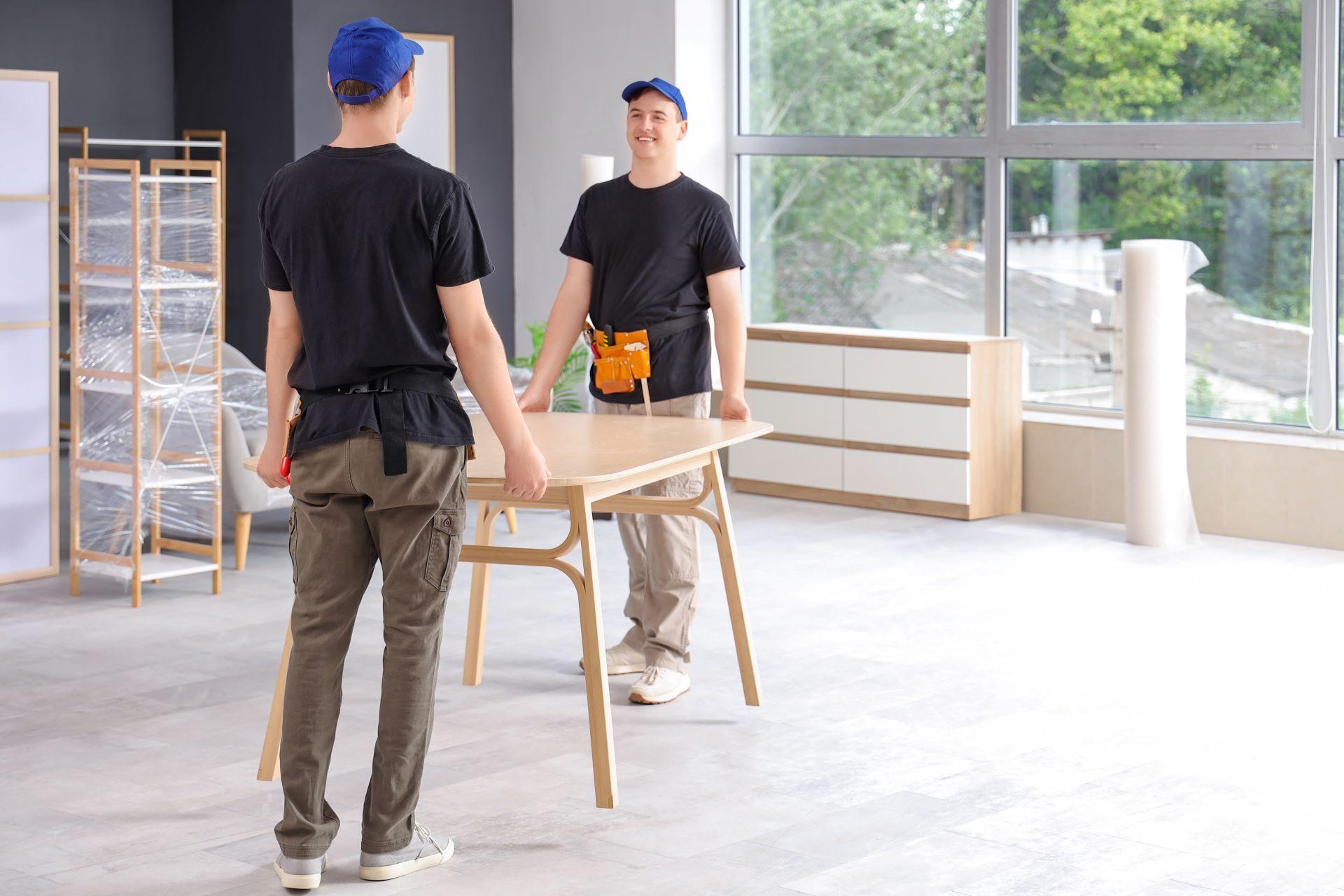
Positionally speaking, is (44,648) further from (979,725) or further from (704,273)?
(979,725)

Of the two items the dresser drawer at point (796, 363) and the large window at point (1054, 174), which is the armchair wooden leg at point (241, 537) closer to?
the dresser drawer at point (796, 363)

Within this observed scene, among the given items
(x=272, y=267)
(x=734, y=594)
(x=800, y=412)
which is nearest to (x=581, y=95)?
(x=800, y=412)

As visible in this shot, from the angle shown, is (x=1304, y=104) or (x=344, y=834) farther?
(x=1304, y=104)

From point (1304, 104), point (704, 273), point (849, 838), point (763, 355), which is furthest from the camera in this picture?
point (763, 355)

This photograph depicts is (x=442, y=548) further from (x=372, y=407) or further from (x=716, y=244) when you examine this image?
(x=716, y=244)

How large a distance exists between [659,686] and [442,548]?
4.89ft

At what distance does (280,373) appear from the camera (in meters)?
3.21

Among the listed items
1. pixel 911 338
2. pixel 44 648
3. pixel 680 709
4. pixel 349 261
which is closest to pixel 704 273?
pixel 680 709

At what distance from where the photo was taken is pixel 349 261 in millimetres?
3057

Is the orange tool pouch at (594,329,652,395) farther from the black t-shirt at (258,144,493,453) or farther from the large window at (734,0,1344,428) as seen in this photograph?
the large window at (734,0,1344,428)

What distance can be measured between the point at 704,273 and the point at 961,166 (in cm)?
398

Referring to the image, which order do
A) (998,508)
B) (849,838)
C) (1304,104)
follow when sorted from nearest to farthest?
(849,838), (1304,104), (998,508)

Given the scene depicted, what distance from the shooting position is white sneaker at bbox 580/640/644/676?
4.80 meters

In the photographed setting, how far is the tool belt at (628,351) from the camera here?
454cm
